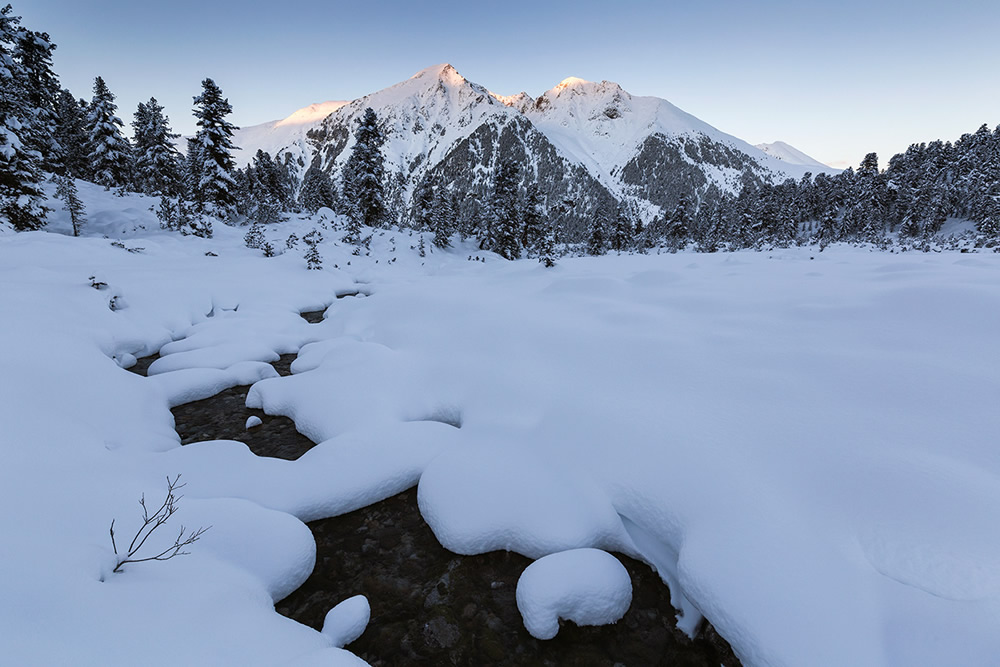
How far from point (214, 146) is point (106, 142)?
12.1m

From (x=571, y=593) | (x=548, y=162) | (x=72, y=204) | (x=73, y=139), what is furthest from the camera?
(x=548, y=162)

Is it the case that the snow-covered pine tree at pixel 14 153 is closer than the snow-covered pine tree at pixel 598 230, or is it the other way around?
the snow-covered pine tree at pixel 14 153

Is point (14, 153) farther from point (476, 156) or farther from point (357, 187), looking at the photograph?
point (476, 156)

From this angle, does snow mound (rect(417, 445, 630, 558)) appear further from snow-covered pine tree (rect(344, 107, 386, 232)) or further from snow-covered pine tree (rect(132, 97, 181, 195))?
snow-covered pine tree (rect(132, 97, 181, 195))

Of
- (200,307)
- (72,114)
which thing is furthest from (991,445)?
(72,114)

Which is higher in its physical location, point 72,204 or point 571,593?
point 72,204

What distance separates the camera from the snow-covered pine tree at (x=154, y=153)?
30.5 m

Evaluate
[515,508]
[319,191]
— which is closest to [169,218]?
[515,508]

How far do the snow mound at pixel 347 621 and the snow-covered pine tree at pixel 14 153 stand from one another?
21.2 meters

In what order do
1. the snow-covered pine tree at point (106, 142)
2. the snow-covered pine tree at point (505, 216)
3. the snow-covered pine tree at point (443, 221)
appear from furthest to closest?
the snow-covered pine tree at point (505, 216) → the snow-covered pine tree at point (443, 221) → the snow-covered pine tree at point (106, 142)

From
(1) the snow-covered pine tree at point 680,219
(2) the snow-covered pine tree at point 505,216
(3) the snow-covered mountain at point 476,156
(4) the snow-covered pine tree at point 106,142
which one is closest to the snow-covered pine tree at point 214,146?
(4) the snow-covered pine tree at point 106,142

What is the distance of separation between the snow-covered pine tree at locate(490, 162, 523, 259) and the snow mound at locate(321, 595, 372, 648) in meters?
31.1

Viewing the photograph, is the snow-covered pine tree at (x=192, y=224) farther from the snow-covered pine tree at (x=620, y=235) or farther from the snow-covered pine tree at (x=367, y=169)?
the snow-covered pine tree at (x=620, y=235)

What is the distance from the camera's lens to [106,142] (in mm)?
28031
